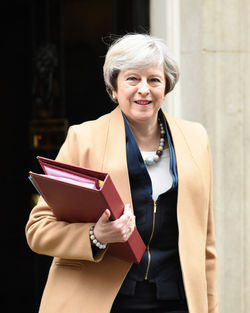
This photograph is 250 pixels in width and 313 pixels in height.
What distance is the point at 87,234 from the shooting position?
6.66 ft

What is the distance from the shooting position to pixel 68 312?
84.0 inches

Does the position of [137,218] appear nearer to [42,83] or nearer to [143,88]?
[143,88]

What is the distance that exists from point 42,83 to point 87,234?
226 cm

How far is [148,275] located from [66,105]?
2.19 m

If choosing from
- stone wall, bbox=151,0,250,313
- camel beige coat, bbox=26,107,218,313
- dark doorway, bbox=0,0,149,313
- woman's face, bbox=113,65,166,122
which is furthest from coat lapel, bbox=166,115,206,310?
dark doorway, bbox=0,0,149,313

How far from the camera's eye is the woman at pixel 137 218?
2.13 meters

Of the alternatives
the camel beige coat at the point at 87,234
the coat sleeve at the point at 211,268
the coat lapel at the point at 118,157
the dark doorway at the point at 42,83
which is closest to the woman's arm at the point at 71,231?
the camel beige coat at the point at 87,234

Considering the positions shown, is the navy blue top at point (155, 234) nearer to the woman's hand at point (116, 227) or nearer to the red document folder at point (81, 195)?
the red document folder at point (81, 195)

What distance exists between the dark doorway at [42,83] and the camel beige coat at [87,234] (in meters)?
1.83

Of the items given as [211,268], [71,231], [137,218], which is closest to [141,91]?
[137,218]

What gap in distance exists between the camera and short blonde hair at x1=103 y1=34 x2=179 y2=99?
2.16m

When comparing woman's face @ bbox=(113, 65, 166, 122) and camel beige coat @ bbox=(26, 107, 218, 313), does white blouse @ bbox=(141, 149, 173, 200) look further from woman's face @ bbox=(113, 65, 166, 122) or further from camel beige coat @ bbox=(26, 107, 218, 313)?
woman's face @ bbox=(113, 65, 166, 122)

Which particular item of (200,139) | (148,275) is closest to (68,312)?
(148,275)

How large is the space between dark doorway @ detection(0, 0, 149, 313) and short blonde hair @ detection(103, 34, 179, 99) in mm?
1780
